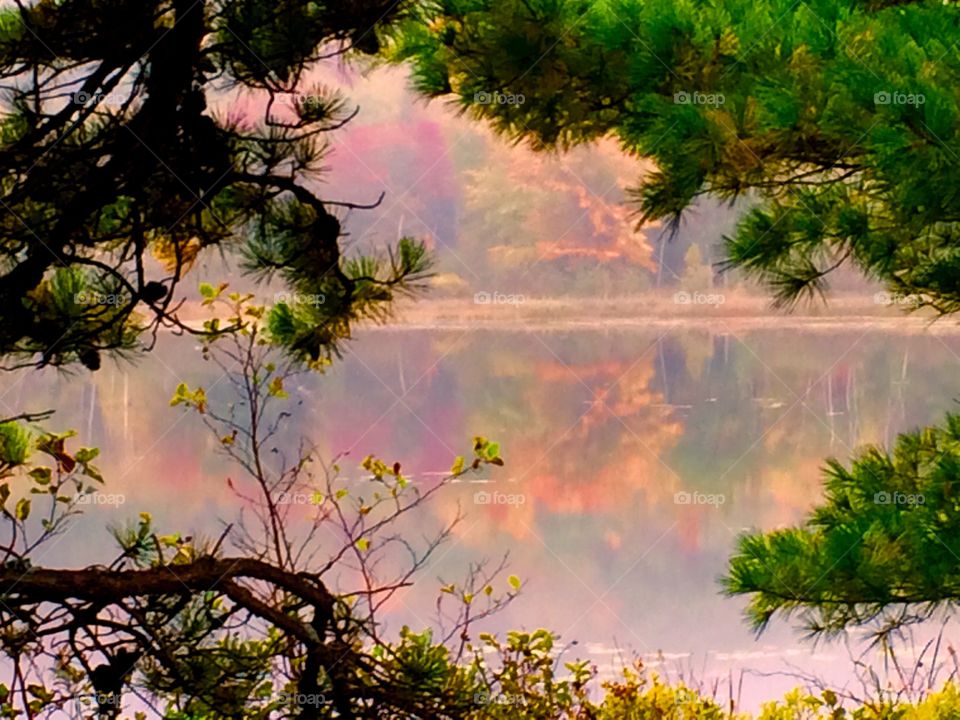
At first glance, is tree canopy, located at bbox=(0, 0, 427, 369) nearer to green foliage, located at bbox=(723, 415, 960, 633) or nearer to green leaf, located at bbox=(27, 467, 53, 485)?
green leaf, located at bbox=(27, 467, 53, 485)

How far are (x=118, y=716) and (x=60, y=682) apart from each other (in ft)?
0.46

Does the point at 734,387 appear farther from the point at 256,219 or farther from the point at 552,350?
the point at 256,219

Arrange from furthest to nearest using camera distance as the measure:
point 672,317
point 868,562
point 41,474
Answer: point 672,317
point 868,562
point 41,474

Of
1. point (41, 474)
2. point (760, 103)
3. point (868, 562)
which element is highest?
point (760, 103)

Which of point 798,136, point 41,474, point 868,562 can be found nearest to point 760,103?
point 798,136

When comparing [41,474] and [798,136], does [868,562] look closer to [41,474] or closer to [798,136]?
[798,136]

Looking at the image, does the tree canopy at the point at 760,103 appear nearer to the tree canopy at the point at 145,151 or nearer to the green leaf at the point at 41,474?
the tree canopy at the point at 145,151

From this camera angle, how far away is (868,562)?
215 centimetres

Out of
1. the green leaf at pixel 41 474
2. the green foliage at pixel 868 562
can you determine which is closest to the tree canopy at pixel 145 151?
the green leaf at pixel 41 474

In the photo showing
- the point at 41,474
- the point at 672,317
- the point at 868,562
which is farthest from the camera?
the point at 672,317

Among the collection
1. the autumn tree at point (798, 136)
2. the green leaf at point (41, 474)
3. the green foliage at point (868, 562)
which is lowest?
the green foliage at point (868, 562)

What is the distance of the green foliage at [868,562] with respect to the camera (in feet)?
7.11

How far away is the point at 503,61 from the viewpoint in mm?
2465

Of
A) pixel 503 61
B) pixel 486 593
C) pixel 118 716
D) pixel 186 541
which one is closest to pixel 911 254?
pixel 503 61
